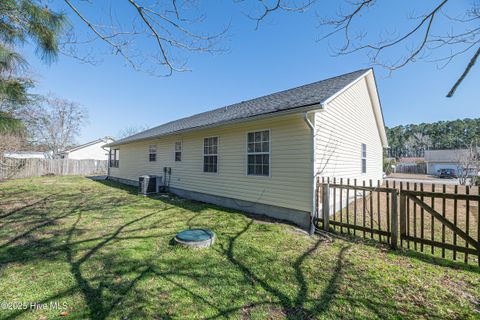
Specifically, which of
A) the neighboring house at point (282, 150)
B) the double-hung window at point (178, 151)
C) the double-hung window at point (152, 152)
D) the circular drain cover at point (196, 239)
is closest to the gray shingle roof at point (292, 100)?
the neighboring house at point (282, 150)

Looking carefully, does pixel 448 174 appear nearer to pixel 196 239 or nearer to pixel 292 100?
pixel 292 100

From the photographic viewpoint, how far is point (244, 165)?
23.5 feet

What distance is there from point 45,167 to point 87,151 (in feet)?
42.2

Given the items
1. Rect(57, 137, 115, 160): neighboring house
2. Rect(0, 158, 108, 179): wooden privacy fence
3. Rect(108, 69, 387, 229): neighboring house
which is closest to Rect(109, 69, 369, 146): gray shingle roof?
Rect(108, 69, 387, 229): neighboring house

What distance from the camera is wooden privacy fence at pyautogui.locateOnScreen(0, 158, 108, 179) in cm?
1714

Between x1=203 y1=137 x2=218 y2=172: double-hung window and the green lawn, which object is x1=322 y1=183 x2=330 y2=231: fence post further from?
x1=203 y1=137 x2=218 y2=172: double-hung window

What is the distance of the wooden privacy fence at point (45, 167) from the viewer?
56.2 ft

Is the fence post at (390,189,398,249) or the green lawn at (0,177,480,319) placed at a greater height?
the fence post at (390,189,398,249)

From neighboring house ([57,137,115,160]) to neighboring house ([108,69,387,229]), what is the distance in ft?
86.8

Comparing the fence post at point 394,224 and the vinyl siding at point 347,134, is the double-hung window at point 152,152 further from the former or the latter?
the fence post at point 394,224

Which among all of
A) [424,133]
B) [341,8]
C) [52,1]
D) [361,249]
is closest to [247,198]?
[361,249]

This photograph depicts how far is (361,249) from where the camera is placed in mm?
4258

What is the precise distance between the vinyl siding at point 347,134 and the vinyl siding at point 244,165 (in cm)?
50

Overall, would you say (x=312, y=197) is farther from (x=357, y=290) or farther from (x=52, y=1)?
(x=52, y=1)
